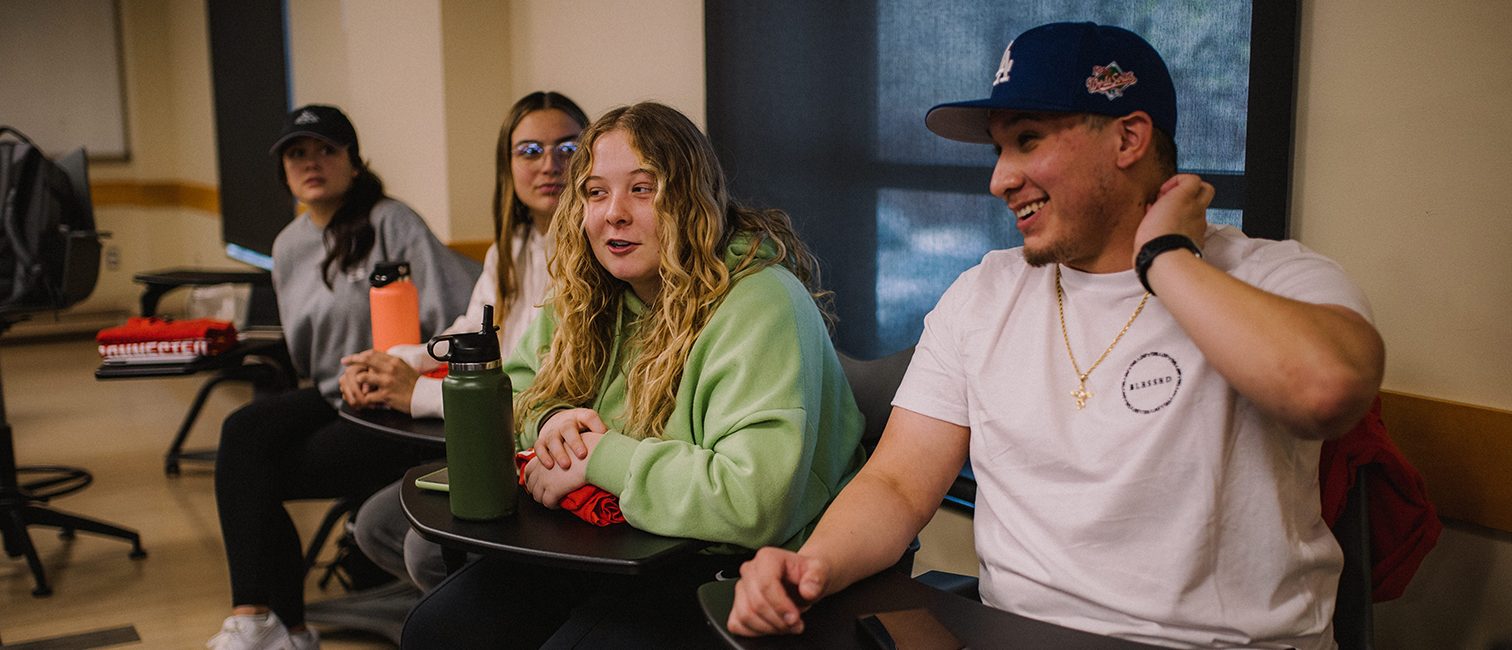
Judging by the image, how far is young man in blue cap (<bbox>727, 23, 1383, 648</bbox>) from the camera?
3.76 feet

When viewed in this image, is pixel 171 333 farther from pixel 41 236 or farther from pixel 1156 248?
pixel 1156 248

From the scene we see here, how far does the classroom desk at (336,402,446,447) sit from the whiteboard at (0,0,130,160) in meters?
6.18

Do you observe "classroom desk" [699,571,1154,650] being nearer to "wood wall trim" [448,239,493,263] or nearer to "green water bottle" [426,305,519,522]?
"green water bottle" [426,305,519,522]

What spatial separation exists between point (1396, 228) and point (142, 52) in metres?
7.97

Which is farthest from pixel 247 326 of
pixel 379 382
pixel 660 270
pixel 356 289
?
pixel 660 270

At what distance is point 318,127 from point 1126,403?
2.29 m

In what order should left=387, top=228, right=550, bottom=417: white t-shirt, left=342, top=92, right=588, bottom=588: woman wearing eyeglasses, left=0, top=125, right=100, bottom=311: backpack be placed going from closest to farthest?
1. left=342, top=92, right=588, bottom=588: woman wearing eyeglasses
2. left=387, top=228, right=550, bottom=417: white t-shirt
3. left=0, top=125, right=100, bottom=311: backpack

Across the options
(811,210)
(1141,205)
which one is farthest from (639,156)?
(811,210)

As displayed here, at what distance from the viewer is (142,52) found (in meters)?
7.64

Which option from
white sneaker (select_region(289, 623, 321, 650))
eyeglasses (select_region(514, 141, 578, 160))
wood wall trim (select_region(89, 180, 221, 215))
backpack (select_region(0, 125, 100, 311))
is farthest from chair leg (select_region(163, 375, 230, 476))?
wood wall trim (select_region(89, 180, 221, 215))

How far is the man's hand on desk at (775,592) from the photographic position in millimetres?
1114

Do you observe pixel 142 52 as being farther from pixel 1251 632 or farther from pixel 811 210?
pixel 1251 632

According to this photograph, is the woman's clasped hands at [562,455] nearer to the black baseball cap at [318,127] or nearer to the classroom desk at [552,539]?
the classroom desk at [552,539]

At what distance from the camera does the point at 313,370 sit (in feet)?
9.96
